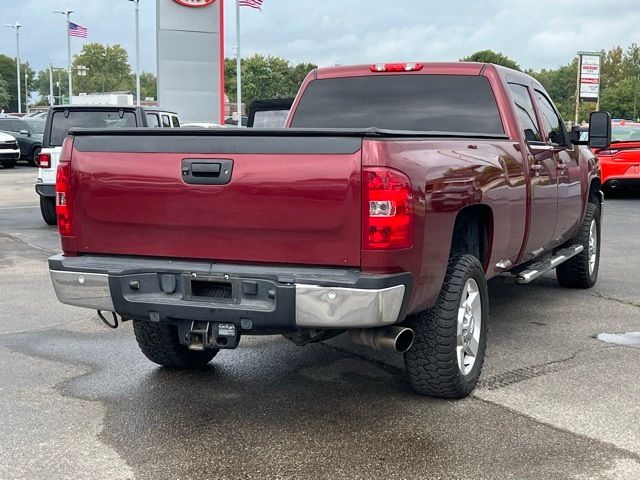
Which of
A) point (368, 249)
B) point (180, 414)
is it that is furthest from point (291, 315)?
point (180, 414)

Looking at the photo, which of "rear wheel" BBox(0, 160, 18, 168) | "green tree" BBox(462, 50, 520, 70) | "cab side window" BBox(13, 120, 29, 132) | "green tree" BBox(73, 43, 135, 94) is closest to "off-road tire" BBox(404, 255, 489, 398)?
"rear wheel" BBox(0, 160, 18, 168)

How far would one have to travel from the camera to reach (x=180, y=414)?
4484 millimetres

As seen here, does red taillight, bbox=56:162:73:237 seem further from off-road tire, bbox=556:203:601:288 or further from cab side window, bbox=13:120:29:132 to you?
cab side window, bbox=13:120:29:132

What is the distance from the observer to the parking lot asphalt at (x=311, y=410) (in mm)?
3797

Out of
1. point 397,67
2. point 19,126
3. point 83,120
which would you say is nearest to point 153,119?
point 83,120

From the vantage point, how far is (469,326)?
473cm

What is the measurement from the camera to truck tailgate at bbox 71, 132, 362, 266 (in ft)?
12.5

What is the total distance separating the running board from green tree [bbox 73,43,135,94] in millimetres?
129820

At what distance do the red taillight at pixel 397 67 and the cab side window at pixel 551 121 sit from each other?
3.97 feet

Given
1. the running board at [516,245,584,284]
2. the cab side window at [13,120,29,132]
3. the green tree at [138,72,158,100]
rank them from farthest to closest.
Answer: the green tree at [138,72,158,100] → the cab side window at [13,120,29,132] → the running board at [516,245,584,284]

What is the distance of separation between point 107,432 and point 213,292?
93cm

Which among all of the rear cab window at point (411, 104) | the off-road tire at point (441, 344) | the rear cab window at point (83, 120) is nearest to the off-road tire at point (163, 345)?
the off-road tire at point (441, 344)

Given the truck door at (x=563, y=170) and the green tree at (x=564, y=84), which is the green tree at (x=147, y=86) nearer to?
the green tree at (x=564, y=84)

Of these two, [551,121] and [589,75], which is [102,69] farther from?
[551,121]
